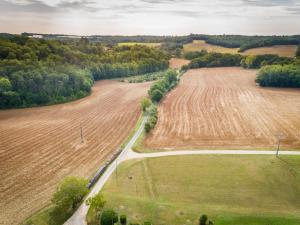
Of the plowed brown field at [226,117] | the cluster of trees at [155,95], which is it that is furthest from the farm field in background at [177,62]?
the cluster of trees at [155,95]

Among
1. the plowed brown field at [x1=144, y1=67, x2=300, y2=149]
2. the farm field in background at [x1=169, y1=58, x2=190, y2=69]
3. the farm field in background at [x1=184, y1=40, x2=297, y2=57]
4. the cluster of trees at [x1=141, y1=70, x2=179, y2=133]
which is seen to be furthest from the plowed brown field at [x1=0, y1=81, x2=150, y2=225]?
the farm field in background at [x1=184, y1=40, x2=297, y2=57]

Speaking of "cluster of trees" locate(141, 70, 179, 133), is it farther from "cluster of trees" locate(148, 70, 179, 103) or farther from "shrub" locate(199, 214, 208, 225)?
"shrub" locate(199, 214, 208, 225)

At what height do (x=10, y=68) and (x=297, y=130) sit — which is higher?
(x=10, y=68)

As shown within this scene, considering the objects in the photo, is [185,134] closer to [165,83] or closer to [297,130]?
[297,130]

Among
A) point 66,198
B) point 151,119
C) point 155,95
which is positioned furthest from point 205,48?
point 66,198

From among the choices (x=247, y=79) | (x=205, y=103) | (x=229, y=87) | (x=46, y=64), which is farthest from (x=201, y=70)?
(x=46, y=64)

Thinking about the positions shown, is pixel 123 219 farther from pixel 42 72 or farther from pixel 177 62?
pixel 177 62

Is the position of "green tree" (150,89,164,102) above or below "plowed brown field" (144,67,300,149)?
above
